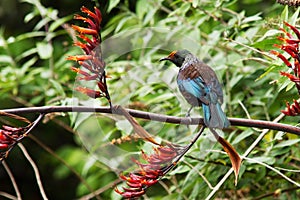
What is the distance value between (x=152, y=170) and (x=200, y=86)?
0.39 feet

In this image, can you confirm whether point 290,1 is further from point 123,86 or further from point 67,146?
point 67,146

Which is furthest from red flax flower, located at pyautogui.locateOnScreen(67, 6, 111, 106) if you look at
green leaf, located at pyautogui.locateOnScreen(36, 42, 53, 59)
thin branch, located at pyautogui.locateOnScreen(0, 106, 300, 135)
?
green leaf, located at pyautogui.locateOnScreen(36, 42, 53, 59)

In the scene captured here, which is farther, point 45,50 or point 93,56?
point 45,50

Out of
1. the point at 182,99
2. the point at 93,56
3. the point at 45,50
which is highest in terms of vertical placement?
the point at 93,56

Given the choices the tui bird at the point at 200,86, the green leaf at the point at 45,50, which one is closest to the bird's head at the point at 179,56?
the tui bird at the point at 200,86

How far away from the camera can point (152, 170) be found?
2.14 ft

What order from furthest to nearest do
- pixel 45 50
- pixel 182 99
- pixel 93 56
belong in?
1. pixel 45 50
2. pixel 182 99
3. pixel 93 56

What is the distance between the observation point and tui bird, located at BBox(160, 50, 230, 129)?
26.9 inches

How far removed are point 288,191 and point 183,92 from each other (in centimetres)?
52

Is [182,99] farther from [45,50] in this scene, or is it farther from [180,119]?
[45,50]

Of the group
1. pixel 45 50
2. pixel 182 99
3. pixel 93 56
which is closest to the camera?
pixel 93 56

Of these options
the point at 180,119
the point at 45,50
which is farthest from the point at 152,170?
the point at 45,50

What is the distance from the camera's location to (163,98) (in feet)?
3.66

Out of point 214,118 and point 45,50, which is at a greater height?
point 214,118
